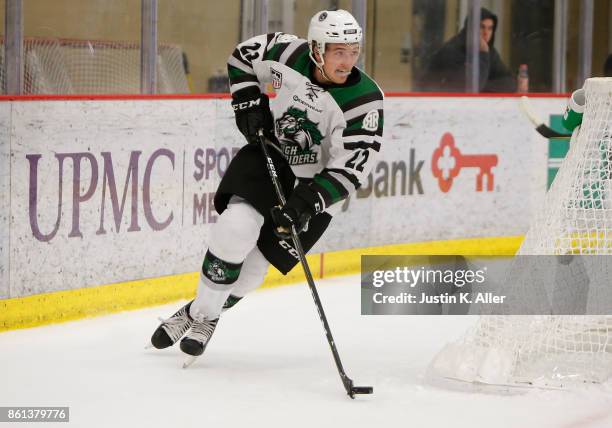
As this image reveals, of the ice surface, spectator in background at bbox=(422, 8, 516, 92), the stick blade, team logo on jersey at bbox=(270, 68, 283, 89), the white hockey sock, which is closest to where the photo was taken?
the ice surface

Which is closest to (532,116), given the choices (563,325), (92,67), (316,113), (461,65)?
(563,325)

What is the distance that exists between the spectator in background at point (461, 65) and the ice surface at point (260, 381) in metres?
2.34

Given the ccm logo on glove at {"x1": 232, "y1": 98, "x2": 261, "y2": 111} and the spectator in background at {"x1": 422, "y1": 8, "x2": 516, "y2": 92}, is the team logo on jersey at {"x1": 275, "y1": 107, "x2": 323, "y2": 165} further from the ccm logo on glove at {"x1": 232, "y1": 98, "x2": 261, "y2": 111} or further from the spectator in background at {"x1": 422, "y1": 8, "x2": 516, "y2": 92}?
the spectator in background at {"x1": 422, "y1": 8, "x2": 516, "y2": 92}

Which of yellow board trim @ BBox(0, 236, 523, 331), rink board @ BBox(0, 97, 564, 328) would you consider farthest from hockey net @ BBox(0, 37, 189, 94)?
yellow board trim @ BBox(0, 236, 523, 331)

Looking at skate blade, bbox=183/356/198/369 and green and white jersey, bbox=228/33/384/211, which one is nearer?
green and white jersey, bbox=228/33/384/211

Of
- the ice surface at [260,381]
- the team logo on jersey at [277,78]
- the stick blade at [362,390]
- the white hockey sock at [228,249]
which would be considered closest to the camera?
the ice surface at [260,381]

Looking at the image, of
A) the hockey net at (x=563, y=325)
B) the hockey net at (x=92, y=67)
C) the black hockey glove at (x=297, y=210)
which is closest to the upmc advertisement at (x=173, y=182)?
the hockey net at (x=92, y=67)

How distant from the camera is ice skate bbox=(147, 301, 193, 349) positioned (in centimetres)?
362

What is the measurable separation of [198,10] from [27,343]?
2031 mm

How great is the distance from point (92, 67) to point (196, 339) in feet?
5.23

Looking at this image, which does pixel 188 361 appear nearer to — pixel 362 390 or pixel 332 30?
pixel 362 390

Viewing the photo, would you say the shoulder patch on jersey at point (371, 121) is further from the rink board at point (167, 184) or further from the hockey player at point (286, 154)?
the rink board at point (167, 184)

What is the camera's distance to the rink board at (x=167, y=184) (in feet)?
13.5

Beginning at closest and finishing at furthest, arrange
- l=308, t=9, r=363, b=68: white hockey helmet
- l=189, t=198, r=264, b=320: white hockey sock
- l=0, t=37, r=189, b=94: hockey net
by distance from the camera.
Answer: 1. l=308, t=9, r=363, b=68: white hockey helmet
2. l=189, t=198, r=264, b=320: white hockey sock
3. l=0, t=37, r=189, b=94: hockey net
